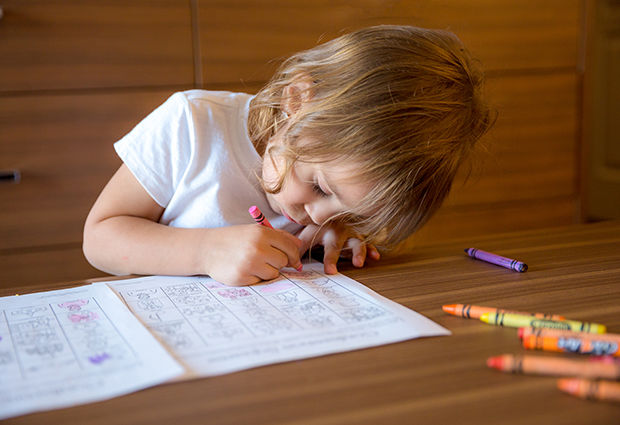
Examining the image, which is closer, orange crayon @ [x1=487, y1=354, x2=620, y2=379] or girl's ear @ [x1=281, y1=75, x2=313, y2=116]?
orange crayon @ [x1=487, y1=354, x2=620, y2=379]

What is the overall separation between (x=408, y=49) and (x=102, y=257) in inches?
20.2

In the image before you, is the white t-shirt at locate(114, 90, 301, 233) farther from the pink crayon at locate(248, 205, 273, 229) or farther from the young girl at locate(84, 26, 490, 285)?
the pink crayon at locate(248, 205, 273, 229)

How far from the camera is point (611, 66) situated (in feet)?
7.47

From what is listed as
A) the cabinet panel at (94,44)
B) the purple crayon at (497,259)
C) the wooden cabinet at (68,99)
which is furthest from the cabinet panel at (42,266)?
the purple crayon at (497,259)

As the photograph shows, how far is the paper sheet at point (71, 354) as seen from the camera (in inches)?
15.8

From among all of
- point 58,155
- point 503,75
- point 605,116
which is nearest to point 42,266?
point 58,155

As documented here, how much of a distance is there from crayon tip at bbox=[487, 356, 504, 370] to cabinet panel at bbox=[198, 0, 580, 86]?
1186mm

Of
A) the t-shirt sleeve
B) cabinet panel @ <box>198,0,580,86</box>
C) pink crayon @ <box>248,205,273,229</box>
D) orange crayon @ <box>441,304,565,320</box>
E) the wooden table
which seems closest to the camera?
the wooden table

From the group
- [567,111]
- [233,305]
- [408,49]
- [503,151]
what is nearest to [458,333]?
[233,305]

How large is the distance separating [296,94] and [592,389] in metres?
0.53

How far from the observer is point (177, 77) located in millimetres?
1444

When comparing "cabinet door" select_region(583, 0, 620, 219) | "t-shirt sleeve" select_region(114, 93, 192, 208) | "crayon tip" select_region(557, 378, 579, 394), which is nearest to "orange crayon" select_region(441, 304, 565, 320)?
"crayon tip" select_region(557, 378, 579, 394)

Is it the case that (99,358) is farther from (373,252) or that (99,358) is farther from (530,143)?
(530,143)

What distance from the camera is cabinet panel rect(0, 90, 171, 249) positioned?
1345 millimetres
